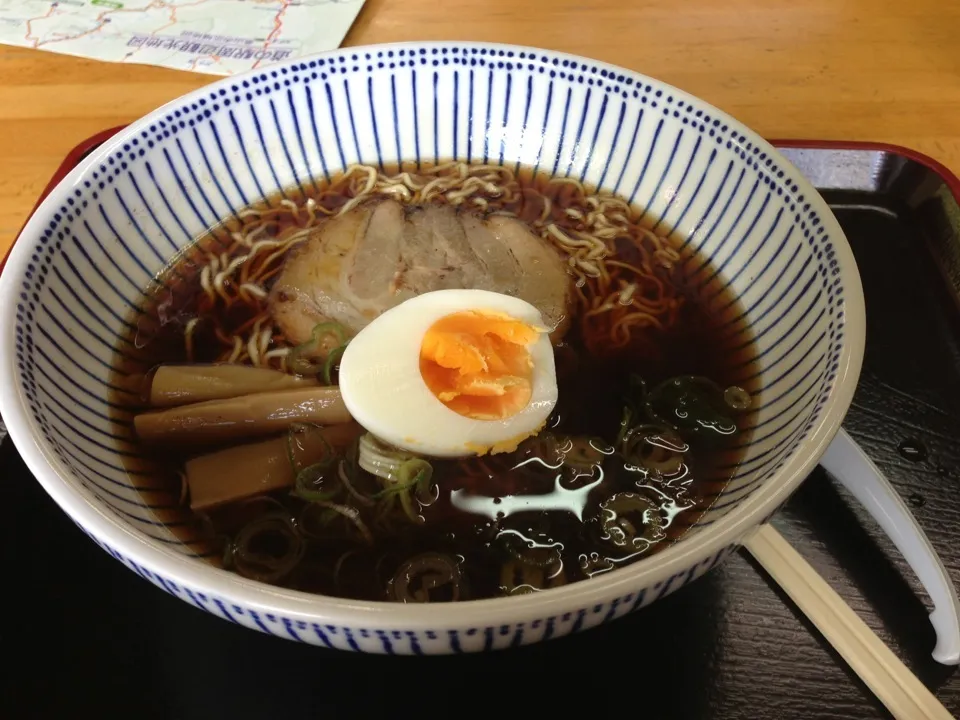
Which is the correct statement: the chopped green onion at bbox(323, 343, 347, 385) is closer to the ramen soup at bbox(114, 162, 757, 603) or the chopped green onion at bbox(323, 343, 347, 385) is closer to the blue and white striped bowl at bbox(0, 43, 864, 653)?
the ramen soup at bbox(114, 162, 757, 603)

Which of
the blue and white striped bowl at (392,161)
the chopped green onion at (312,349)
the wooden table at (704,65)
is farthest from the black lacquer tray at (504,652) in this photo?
the wooden table at (704,65)

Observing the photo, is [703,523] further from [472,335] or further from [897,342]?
[897,342]

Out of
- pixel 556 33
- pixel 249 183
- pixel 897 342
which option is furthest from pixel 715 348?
pixel 556 33

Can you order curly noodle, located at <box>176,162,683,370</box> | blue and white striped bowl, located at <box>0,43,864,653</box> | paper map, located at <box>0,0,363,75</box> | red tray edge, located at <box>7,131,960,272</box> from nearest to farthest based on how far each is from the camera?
blue and white striped bowl, located at <box>0,43,864,653</box>
curly noodle, located at <box>176,162,683,370</box>
red tray edge, located at <box>7,131,960,272</box>
paper map, located at <box>0,0,363,75</box>

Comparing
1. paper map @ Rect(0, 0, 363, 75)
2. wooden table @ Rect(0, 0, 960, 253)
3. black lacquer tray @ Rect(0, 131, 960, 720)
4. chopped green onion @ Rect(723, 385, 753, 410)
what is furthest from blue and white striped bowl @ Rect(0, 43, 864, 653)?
paper map @ Rect(0, 0, 363, 75)

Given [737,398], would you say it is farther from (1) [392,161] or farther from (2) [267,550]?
(1) [392,161]
